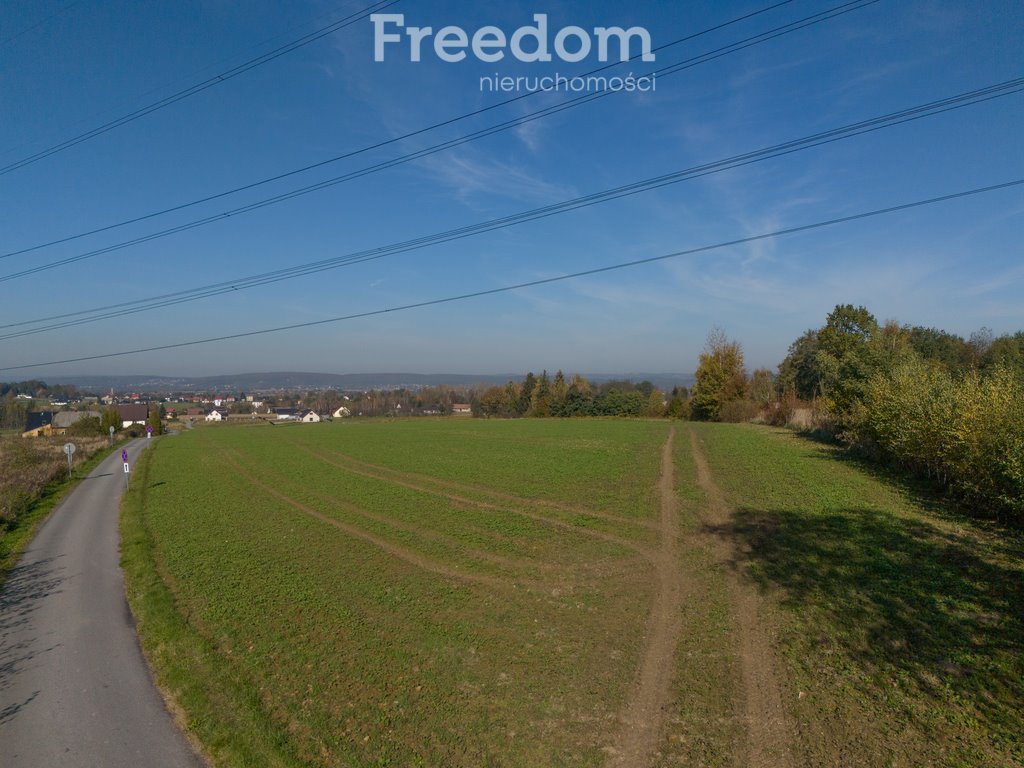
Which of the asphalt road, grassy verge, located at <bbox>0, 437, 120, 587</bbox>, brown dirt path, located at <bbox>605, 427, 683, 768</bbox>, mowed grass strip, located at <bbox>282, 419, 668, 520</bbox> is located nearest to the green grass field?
brown dirt path, located at <bbox>605, 427, 683, 768</bbox>

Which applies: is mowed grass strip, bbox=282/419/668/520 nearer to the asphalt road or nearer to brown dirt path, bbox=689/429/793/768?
brown dirt path, bbox=689/429/793/768

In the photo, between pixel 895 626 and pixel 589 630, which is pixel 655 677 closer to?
pixel 589 630

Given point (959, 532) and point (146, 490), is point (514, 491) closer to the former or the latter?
point (959, 532)

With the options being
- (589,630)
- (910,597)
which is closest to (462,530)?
(589,630)

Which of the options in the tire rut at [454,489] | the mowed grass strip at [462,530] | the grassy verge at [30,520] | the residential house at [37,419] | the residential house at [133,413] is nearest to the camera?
the mowed grass strip at [462,530]

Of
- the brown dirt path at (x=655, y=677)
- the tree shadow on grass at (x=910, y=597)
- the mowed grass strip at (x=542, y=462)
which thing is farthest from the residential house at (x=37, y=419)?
the tree shadow on grass at (x=910, y=597)

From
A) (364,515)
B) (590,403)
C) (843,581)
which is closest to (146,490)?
(364,515)

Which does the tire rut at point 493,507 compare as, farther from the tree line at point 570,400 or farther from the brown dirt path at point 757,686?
the tree line at point 570,400
